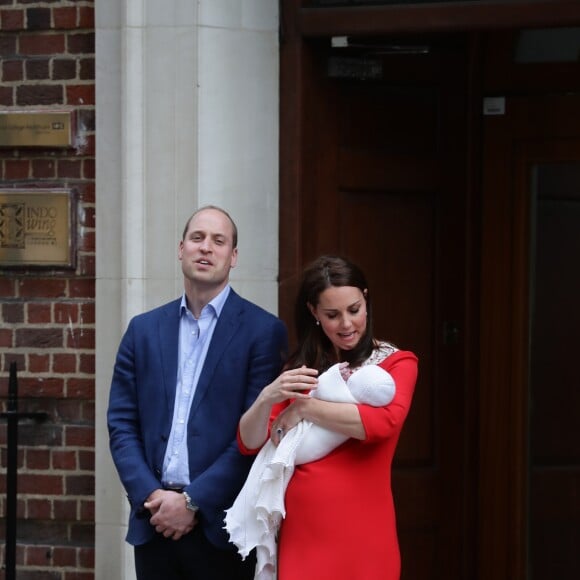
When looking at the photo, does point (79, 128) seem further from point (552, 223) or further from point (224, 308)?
point (552, 223)

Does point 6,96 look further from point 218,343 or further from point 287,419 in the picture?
point 287,419

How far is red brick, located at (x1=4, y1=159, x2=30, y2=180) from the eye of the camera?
16.9 ft

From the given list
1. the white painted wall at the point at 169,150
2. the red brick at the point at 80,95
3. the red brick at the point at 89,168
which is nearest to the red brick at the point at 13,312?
the white painted wall at the point at 169,150

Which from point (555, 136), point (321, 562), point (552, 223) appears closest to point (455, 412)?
point (552, 223)

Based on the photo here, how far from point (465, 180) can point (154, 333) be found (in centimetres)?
215

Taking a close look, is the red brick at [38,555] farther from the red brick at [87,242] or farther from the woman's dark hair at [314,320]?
the woman's dark hair at [314,320]

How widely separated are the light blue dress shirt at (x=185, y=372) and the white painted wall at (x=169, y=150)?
881 millimetres

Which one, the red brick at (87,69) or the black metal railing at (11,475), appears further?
the red brick at (87,69)

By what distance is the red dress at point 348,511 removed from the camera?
3.51m

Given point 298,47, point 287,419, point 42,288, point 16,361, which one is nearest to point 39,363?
point 16,361

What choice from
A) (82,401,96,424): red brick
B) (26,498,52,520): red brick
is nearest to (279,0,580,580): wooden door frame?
(82,401,96,424): red brick

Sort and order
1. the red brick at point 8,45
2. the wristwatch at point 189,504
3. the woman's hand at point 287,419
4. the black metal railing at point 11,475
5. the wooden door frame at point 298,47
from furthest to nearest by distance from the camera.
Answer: the red brick at point 8,45
the wooden door frame at point 298,47
the black metal railing at point 11,475
the wristwatch at point 189,504
the woman's hand at point 287,419

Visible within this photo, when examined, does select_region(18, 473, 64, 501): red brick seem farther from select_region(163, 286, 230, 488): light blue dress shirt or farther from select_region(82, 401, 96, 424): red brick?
select_region(163, 286, 230, 488): light blue dress shirt

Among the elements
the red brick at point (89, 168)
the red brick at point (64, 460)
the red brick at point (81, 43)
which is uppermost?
the red brick at point (81, 43)
